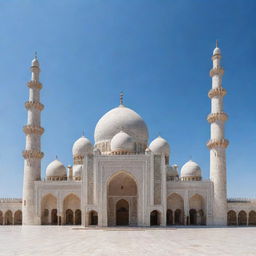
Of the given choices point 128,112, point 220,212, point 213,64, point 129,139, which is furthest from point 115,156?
point 213,64

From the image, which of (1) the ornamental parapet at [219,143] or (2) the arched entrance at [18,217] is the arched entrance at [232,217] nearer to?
(1) the ornamental parapet at [219,143]

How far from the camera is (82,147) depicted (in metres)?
30.3

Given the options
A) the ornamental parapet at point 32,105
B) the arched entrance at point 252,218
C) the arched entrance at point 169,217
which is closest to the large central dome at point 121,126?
the ornamental parapet at point 32,105

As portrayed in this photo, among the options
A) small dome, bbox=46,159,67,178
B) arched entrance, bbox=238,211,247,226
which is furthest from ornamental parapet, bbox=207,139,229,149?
small dome, bbox=46,159,67,178

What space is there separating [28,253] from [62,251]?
38.4 inches

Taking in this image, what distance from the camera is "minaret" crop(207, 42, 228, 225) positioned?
79.1ft

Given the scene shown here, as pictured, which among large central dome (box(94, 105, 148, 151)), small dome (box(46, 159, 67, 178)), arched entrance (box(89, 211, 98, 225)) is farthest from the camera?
small dome (box(46, 159, 67, 178))

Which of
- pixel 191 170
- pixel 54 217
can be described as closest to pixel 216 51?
pixel 191 170

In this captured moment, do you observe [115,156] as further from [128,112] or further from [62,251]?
[62,251]

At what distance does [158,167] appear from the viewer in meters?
23.7

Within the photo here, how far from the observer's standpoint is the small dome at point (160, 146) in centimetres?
3034

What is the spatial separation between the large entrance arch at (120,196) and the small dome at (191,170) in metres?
4.90

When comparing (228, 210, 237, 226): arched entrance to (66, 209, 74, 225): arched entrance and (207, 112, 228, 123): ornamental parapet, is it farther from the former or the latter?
(66, 209, 74, 225): arched entrance

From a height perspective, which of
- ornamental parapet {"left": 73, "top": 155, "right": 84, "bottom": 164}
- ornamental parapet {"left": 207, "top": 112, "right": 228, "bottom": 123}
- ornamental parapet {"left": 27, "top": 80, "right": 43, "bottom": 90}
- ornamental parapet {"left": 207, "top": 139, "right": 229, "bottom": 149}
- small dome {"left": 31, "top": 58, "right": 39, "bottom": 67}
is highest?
small dome {"left": 31, "top": 58, "right": 39, "bottom": 67}
